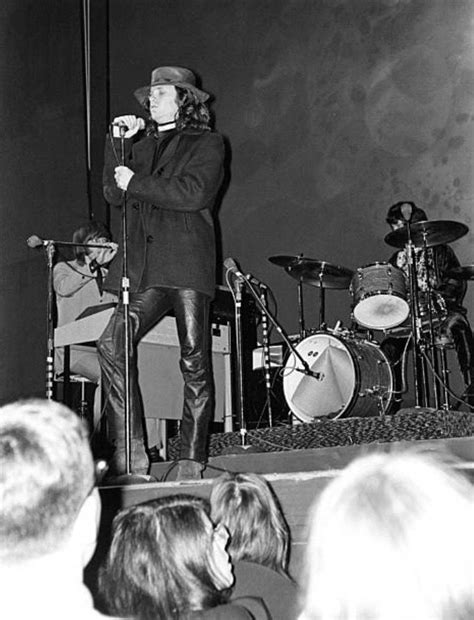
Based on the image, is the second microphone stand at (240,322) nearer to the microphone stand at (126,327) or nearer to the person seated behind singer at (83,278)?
the microphone stand at (126,327)

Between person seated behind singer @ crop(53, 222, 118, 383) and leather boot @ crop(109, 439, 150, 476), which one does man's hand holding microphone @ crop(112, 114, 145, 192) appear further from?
person seated behind singer @ crop(53, 222, 118, 383)

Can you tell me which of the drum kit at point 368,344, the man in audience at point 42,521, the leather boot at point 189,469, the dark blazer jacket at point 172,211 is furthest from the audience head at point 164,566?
the drum kit at point 368,344

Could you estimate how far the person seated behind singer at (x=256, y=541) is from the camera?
2137 millimetres

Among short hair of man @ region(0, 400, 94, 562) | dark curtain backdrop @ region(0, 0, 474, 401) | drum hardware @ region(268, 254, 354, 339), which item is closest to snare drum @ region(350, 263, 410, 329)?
drum hardware @ region(268, 254, 354, 339)

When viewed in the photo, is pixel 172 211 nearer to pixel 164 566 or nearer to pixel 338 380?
pixel 338 380

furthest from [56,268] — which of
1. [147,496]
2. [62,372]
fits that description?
[147,496]

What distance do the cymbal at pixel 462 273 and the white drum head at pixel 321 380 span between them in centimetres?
129

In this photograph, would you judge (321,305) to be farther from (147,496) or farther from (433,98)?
(147,496)

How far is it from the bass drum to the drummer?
647 millimetres

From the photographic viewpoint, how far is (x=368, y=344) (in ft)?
17.8

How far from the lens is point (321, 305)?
6.93m

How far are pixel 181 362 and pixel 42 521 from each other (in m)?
2.43

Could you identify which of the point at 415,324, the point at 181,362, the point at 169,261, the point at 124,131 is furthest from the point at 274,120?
the point at 181,362

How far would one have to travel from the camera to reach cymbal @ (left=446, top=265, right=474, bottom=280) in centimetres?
600
